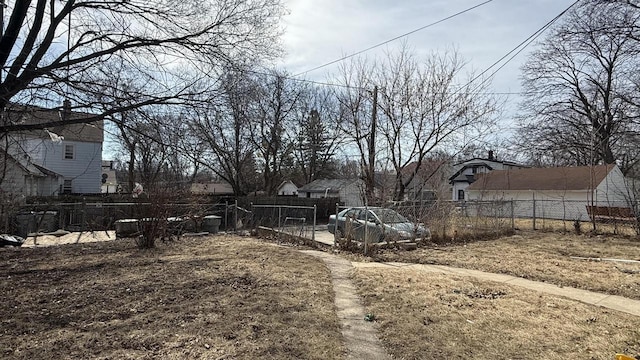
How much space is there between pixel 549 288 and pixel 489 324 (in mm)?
3077

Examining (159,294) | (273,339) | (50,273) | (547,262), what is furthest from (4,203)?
(547,262)

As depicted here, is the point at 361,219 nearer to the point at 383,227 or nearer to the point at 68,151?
the point at 383,227

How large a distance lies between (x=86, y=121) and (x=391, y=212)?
856cm

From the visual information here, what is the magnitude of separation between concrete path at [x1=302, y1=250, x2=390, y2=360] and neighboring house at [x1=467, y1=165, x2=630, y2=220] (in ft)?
75.9

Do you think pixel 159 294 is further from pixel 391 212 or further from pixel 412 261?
pixel 391 212

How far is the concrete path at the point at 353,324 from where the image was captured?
4059 millimetres

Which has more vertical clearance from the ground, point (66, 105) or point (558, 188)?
point (66, 105)

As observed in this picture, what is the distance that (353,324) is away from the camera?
16.2ft

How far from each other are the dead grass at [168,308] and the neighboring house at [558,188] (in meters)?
23.8

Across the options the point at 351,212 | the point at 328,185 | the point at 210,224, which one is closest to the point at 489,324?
the point at 351,212

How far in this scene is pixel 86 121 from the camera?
27.3ft

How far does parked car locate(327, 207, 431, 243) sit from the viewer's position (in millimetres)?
11656

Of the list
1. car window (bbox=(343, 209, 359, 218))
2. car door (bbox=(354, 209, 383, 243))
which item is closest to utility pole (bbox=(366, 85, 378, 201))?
car window (bbox=(343, 209, 359, 218))

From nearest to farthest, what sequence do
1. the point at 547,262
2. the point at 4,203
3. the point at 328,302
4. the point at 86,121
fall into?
the point at 328,302 → the point at 86,121 → the point at 547,262 → the point at 4,203
